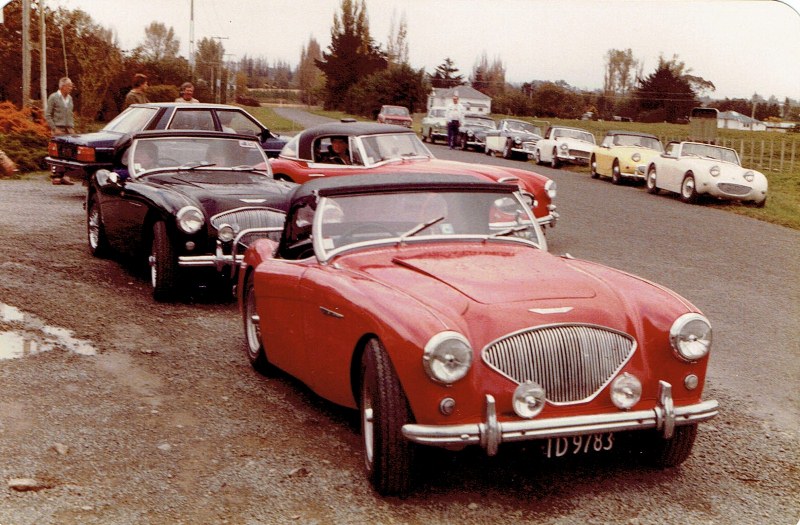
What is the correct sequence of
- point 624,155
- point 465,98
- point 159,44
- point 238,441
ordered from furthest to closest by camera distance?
1. point 465,98
2. point 159,44
3. point 624,155
4. point 238,441

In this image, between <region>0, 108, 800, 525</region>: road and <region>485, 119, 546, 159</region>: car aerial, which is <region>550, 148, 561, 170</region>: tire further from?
<region>0, 108, 800, 525</region>: road

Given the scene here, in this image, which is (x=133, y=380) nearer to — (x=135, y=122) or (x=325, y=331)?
(x=325, y=331)

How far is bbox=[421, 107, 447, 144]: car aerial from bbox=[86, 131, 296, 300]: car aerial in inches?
1203

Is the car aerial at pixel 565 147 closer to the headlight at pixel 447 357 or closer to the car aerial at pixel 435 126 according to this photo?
the car aerial at pixel 435 126

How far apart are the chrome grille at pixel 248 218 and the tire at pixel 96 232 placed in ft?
7.28

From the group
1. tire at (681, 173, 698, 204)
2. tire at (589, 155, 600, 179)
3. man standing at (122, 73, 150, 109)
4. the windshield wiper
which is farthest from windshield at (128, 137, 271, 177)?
tire at (589, 155, 600, 179)

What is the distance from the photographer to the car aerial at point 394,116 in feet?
147

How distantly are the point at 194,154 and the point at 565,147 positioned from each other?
19.8m

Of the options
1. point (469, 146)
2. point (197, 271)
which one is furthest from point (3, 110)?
point (197, 271)

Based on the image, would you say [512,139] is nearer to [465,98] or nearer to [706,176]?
[706,176]

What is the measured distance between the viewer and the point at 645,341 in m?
4.31

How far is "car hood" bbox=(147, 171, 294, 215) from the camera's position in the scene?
8.38m

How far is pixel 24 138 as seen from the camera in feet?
72.3

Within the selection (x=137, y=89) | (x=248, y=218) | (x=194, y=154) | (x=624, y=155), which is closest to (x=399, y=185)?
(x=248, y=218)
